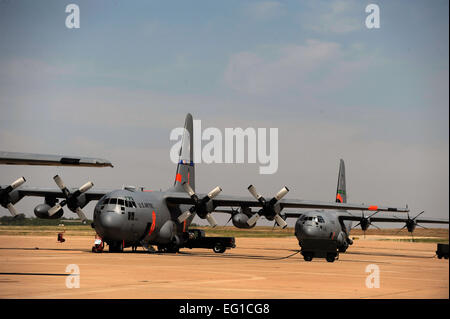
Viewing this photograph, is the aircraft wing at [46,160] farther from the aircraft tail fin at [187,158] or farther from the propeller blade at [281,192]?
the aircraft tail fin at [187,158]

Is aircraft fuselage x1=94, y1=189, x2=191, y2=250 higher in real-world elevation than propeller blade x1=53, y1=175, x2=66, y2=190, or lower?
lower

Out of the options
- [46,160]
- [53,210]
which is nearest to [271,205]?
[53,210]

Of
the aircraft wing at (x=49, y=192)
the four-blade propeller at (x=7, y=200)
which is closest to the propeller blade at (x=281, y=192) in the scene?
the aircraft wing at (x=49, y=192)

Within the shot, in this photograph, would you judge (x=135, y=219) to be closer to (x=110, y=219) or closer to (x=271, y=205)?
(x=110, y=219)

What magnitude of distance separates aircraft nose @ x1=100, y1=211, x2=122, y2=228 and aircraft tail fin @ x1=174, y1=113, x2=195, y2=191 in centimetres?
1359

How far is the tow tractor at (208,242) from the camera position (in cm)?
5634

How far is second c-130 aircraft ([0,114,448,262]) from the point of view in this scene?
145 ft

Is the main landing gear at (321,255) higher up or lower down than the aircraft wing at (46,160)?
lower down

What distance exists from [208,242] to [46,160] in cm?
4257

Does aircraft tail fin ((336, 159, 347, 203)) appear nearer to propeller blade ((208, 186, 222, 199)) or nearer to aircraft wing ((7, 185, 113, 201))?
propeller blade ((208, 186, 222, 199))

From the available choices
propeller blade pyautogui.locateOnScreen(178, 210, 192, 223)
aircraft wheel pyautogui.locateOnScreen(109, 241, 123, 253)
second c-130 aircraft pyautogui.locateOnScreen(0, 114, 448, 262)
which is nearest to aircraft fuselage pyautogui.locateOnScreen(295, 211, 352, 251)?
second c-130 aircraft pyautogui.locateOnScreen(0, 114, 448, 262)

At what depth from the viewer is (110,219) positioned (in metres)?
43.7

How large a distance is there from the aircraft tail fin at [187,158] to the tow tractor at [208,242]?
4562 millimetres
